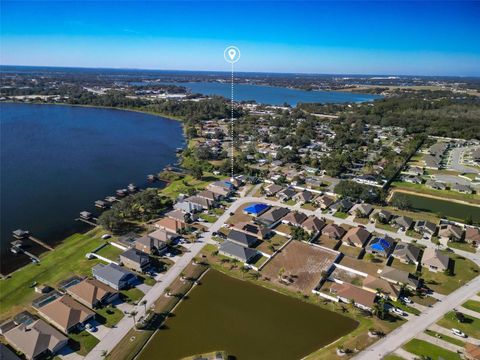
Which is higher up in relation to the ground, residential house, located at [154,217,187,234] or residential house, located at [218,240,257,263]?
residential house, located at [154,217,187,234]

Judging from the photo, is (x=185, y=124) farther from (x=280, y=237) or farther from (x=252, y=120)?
(x=280, y=237)

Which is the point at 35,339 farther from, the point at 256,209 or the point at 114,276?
the point at 256,209

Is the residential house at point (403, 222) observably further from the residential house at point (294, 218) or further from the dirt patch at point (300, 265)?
the dirt patch at point (300, 265)

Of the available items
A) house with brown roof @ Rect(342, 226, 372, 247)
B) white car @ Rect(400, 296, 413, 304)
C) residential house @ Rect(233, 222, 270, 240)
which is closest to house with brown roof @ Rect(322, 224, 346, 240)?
house with brown roof @ Rect(342, 226, 372, 247)

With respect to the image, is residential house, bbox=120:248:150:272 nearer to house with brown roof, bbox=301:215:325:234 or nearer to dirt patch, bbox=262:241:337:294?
dirt patch, bbox=262:241:337:294

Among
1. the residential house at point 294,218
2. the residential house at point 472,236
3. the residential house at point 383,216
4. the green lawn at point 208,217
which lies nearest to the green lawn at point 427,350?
the residential house at point 294,218

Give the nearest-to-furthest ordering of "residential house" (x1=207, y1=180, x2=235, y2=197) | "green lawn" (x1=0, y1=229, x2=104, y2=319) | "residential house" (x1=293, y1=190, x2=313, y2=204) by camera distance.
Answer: "green lawn" (x1=0, y1=229, x2=104, y2=319)
"residential house" (x1=293, y1=190, x2=313, y2=204)
"residential house" (x1=207, y1=180, x2=235, y2=197)
